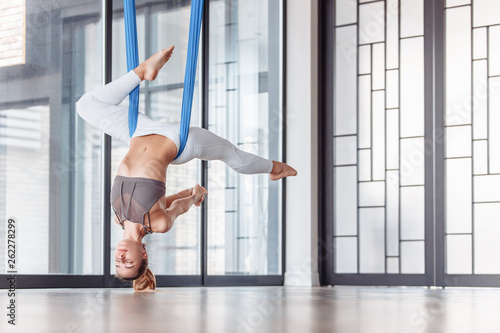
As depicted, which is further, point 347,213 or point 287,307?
point 347,213

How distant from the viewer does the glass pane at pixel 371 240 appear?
6.54 m

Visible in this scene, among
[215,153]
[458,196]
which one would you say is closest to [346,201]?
[458,196]

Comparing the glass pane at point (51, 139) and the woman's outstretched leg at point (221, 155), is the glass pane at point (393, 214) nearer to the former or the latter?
the woman's outstretched leg at point (221, 155)

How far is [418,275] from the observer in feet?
20.9

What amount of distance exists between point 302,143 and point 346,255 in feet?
3.85

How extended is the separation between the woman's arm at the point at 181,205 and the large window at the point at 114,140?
1.13 metres

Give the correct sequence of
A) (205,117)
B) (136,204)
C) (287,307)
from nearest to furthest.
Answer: (287,307) → (136,204) → (205,117)

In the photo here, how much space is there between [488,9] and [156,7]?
295 centimetres

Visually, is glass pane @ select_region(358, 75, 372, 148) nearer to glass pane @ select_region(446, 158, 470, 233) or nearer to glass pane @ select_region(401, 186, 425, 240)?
glass pane @ select_region(401, 186, 425, 240)

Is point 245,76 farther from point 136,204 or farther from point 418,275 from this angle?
point 136,204

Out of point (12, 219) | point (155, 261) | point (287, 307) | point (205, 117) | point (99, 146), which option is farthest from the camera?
point (205, 117)

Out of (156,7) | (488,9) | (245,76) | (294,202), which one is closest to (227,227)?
(294,202)

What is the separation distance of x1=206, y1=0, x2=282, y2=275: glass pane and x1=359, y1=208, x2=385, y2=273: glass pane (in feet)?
2.63

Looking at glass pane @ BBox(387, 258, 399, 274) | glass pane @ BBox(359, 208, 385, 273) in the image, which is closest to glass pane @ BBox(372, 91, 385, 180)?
glass pane @ BBox(359, 208, 385, 273)
